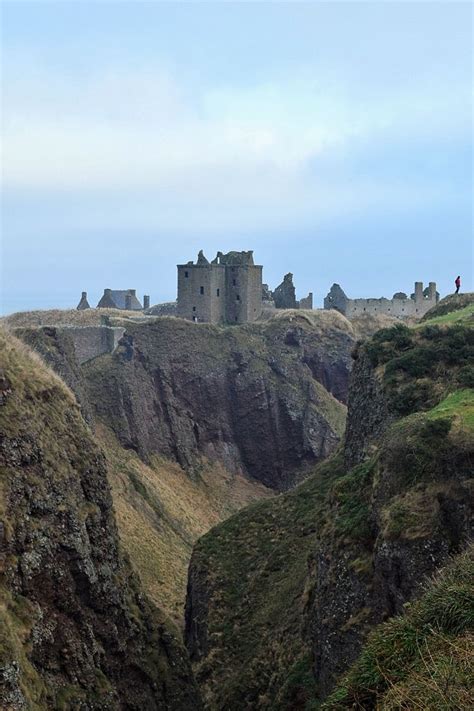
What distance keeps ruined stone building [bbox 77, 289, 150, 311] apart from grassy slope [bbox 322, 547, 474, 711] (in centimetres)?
8536

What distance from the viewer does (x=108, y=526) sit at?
2912 cm

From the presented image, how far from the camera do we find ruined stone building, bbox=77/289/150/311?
10156 centimetres

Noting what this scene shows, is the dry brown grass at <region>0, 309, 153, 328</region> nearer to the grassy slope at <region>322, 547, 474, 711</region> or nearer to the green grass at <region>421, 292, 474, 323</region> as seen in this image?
the green grass at <region>421, 292, 474, 323</region>

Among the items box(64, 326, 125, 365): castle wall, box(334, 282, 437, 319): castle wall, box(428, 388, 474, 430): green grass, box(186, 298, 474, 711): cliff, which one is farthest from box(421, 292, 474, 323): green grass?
box(334, 282, 437, 319): castle wall

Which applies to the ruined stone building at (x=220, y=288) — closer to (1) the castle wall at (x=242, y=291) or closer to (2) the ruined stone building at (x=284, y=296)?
(1) the castle wall at (x=242, y=291)

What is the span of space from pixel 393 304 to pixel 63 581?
265 feet

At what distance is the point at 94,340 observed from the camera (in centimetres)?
7556

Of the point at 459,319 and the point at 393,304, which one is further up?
the point at 393,304

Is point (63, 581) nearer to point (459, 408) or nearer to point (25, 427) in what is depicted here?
point (25, 427)

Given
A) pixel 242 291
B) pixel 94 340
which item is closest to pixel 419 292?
pixel 242 291

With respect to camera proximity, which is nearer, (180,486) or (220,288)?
(180,486)

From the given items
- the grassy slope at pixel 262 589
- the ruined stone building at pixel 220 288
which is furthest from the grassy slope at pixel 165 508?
the ruined stone building at pixel 220 288

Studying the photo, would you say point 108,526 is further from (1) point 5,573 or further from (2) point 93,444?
(1) point 5,573

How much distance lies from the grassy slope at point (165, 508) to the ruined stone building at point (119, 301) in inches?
1299
